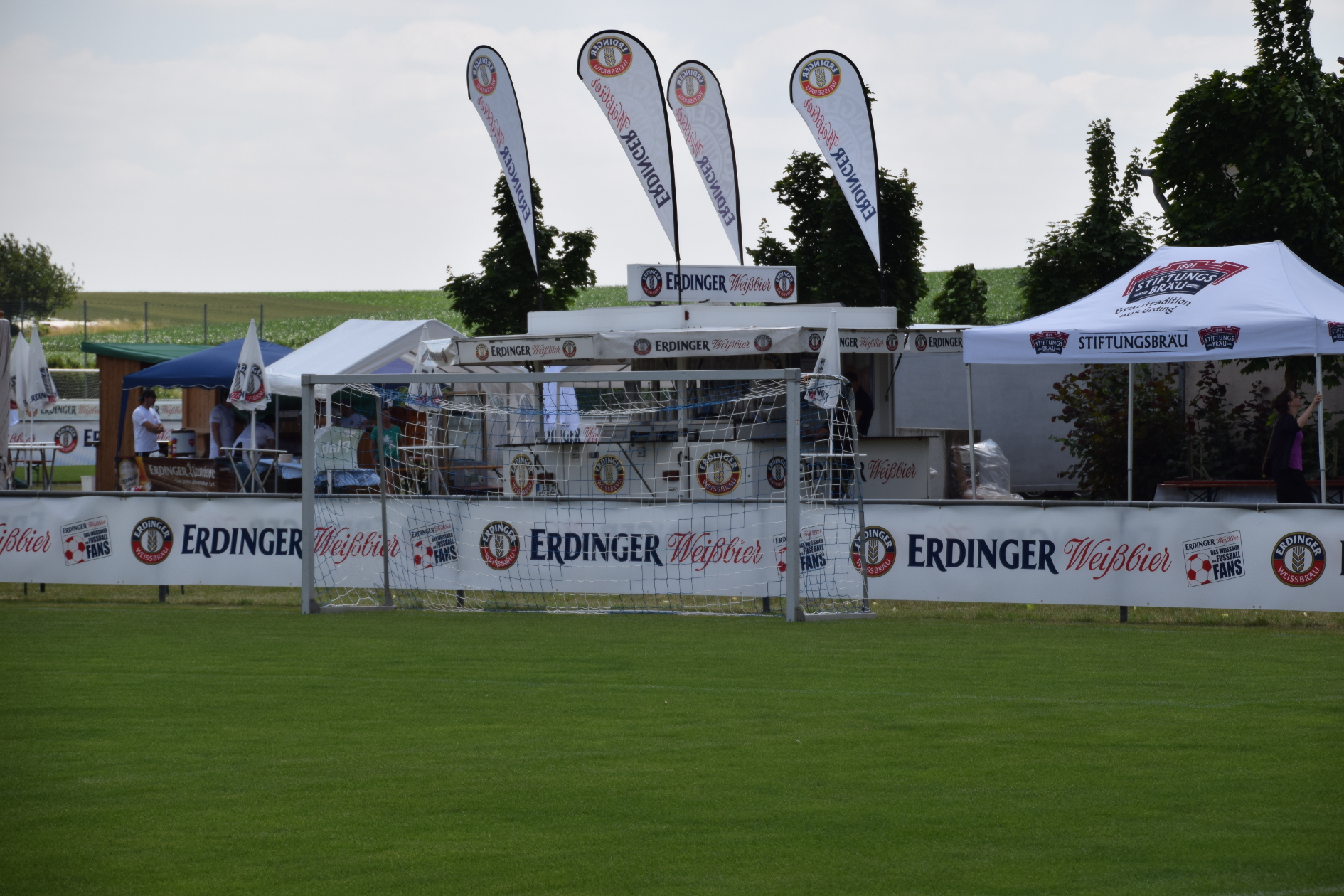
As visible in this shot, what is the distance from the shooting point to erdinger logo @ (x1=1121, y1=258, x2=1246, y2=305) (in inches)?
680

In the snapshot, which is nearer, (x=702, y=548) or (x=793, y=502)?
(x=793, y=502)

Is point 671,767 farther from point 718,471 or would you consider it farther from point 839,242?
point 839,242

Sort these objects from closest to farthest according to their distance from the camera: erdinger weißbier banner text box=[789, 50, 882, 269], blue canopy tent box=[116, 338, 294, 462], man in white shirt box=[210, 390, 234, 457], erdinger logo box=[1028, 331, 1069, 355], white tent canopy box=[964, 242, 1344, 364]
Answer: white tent canopy box=[964, 242, 1344, 364] → erdinger logo box=[1028, 331, 1069, 355] → erdinger weißbier banner text box=[789, 50, 882, 269] → man in white shirt box=[210, 390, 234, 457] → blue canopy tent box=[116, 338, 294, 462]

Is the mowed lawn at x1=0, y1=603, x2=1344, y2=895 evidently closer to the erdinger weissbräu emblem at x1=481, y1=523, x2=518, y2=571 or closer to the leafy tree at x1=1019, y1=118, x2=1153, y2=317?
the erdinger weissbräu emblem at x1=481, y1=523, x2=518, y2=571

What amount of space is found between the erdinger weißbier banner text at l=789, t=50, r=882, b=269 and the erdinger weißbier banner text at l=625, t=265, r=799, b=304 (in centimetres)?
156

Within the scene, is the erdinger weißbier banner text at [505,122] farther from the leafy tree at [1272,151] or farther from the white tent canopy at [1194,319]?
the leafy tree at [1272,151]

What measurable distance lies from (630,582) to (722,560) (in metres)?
0.99

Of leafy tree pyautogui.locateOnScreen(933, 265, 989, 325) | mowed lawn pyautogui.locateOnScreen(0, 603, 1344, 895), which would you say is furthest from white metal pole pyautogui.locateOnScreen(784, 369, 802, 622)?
leafy tree pyautogui.locateOnScreen(933, 265, 989, 325)

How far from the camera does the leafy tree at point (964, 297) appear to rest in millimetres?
48375

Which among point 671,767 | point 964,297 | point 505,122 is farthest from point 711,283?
point 964,297

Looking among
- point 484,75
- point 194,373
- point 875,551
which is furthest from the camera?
point 194,373

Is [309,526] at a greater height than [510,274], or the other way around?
[510,274]

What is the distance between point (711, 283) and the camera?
22234mm

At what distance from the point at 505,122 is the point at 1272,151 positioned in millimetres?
12035
